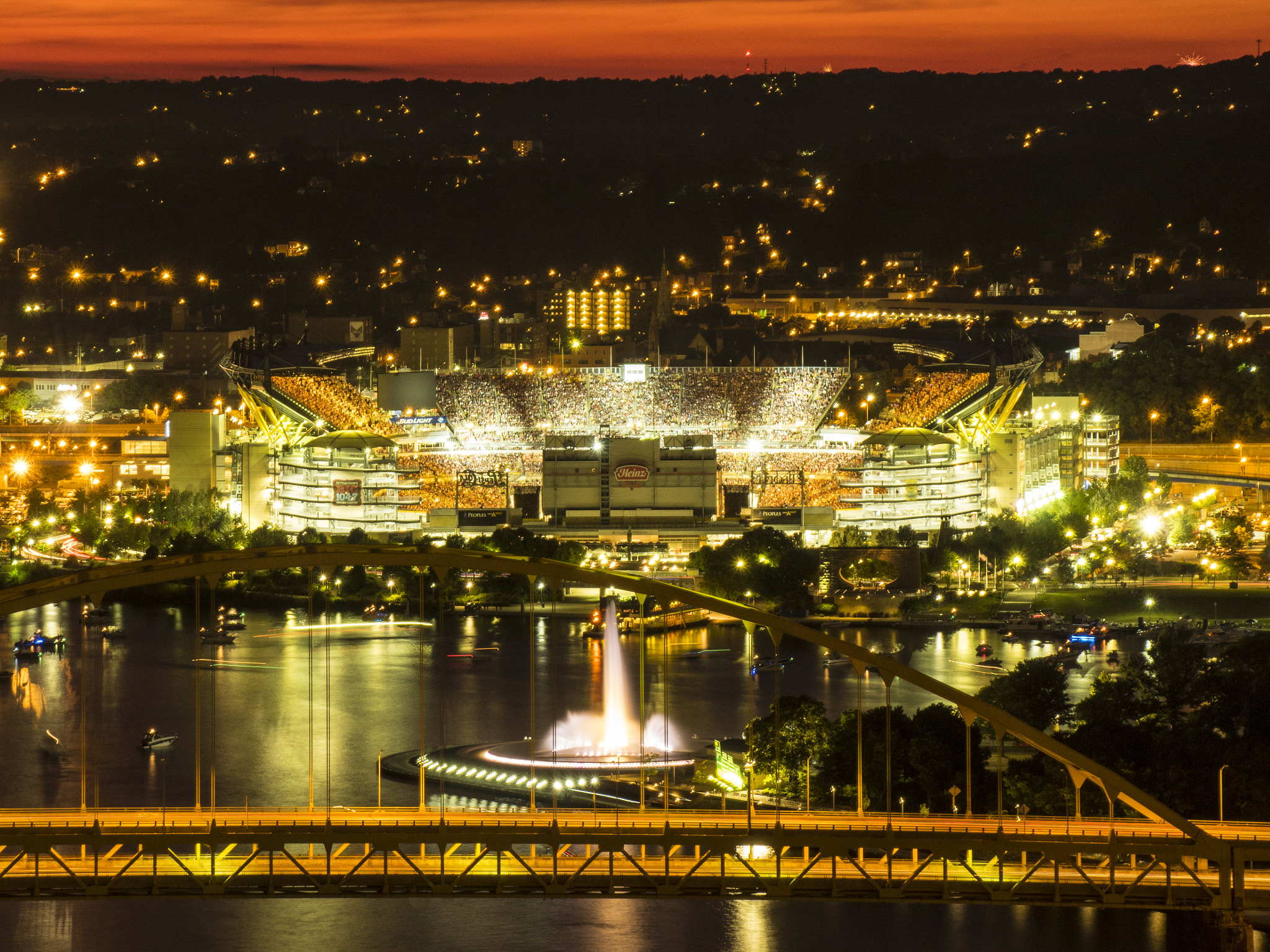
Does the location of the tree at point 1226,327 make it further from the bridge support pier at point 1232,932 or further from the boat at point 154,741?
the bridge support pier at point 1232,932

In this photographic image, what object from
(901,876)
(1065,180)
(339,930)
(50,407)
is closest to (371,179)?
(1065,180)

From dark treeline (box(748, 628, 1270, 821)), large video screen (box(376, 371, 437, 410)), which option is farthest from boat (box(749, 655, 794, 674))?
large video screen (box(376, 371, 437, 410))

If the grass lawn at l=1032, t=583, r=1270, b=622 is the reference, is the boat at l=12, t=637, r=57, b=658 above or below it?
below

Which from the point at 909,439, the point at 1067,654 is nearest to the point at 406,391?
the point at 909,439

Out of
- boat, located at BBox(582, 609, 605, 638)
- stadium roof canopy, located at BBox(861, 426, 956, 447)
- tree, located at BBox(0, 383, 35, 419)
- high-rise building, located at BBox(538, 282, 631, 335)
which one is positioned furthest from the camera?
high-rise building, located at BBox(538, 282, 631, 335)

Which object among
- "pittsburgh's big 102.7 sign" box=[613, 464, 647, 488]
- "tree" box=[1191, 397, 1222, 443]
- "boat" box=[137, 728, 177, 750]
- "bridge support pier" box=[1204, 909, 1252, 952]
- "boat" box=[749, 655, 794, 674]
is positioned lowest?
"bridge support pier" box=[1204, 909, 1252, 952]

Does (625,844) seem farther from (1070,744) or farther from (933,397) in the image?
(933,397)

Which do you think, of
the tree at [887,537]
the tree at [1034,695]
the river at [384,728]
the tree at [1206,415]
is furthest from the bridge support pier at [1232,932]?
the tree at [1206,415]

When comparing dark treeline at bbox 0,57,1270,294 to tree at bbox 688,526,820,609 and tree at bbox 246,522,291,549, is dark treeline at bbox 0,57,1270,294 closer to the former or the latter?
tree at bbox 246,522,291,549
